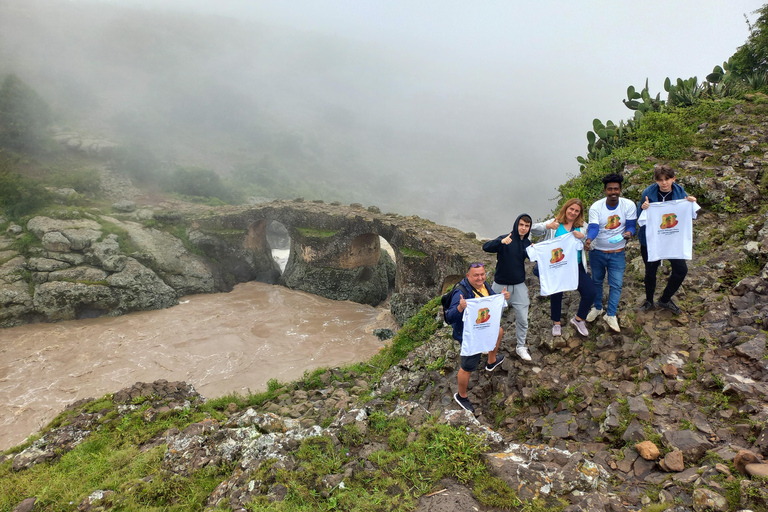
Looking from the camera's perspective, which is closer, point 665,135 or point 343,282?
point 665,135

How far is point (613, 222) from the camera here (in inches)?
170

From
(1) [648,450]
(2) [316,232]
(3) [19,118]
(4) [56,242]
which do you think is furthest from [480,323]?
(3) [19,118]

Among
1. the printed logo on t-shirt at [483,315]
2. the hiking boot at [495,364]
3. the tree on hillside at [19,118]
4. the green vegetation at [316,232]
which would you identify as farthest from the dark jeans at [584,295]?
the tree on hillside at [19,118]

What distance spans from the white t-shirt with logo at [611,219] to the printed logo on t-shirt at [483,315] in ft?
5.98

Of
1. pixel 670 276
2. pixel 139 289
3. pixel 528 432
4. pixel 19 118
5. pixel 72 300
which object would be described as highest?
pixel 19 118

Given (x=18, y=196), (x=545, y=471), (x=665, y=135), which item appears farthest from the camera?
(x=18, y=196)

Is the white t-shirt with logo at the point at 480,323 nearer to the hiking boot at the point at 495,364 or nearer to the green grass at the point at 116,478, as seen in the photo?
the hiking boot at the point at 495,364

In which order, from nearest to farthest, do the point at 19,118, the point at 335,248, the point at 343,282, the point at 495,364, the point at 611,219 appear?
1. the point at 611,219
2. the point at 495,364
3. the point at 335,248
4. the point at 343,282
5. the point at 19,118

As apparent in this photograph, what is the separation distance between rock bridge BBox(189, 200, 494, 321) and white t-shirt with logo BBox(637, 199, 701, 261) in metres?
9.40

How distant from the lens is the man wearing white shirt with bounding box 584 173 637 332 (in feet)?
14.2

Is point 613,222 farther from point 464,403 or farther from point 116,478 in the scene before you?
point 116,478

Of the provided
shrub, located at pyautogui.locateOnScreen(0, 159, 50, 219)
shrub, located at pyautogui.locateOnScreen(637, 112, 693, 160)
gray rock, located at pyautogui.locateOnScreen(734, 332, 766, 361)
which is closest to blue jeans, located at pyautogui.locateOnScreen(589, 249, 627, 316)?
gray rock, located at pyautogui.locateOnScreen(734, 332, 766, 361)

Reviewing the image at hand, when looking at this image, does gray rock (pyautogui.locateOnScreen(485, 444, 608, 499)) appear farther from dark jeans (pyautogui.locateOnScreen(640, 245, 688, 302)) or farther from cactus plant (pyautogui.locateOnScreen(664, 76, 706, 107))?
cactus plant (pyautogui.locateOnScreen(664, 76, 706, 107))

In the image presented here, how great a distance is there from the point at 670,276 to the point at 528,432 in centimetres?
283
